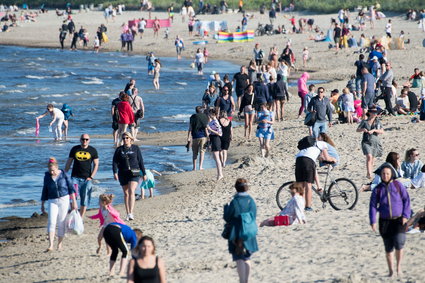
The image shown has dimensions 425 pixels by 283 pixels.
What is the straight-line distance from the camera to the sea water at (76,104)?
20016 mm

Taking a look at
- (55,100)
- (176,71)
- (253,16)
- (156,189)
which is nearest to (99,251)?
(156,189)

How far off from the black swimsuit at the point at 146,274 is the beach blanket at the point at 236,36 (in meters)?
53.2

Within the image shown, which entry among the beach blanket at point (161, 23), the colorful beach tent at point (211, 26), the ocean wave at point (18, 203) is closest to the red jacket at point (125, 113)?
the ocean wave at point (18, 203)

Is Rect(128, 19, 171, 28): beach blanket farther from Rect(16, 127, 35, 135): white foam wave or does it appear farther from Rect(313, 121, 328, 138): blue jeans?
Rect(313, 121, 328, 138): blue jeans

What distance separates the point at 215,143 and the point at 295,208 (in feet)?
16.7

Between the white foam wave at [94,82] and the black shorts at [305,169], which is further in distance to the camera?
the white foam wave at [94,82]

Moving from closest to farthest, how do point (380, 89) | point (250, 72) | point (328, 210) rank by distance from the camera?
point (328, 210)
point (380, 89)
point (250, 72)

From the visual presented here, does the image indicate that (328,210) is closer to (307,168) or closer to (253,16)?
(307,168)

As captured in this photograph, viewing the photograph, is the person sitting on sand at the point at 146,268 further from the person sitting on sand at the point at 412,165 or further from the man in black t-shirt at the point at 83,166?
the person sitting on sand at the point at 412,165

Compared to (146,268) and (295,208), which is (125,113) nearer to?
(295,208)

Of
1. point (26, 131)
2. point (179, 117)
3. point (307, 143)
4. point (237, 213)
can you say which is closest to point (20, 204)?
point (307, 143)

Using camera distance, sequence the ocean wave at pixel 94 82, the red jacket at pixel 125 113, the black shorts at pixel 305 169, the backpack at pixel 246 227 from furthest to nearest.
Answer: the ocean wave at pixel 94 82 → the red jacket at pixel 125 113 → the black shorts at pixel 305 169 → the backpack at pixel 246 227

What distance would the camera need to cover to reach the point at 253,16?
72.1 metres

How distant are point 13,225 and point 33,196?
271cm
